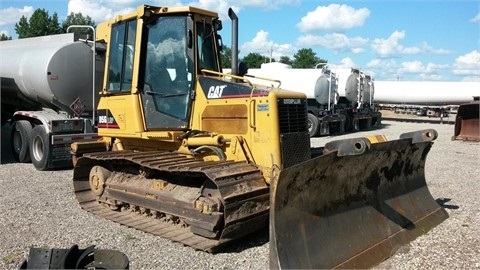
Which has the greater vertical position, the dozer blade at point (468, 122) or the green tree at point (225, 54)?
the green tree at point (225, 54)

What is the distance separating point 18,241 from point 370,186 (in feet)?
13.5

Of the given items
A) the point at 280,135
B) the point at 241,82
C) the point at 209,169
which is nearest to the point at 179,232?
the point at 209,169

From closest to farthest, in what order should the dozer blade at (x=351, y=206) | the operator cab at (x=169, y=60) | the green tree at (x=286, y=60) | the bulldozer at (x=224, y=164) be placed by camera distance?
the dozer blade at (x=351, y=206)
the bulldozer at (x=224, y=164)
the operator cab at (x=169, y=60)
the green tree at (x=286, y=60)

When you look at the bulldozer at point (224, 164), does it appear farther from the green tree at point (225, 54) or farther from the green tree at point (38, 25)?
the green tree at point (38, 25)

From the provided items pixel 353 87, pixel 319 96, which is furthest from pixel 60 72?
pixel 353 87

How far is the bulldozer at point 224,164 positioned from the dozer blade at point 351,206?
14mm

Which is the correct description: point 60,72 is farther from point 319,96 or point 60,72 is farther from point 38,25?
point 38,25

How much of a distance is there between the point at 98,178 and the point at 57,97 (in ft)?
12.7

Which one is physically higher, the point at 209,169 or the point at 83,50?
the point at 83,50

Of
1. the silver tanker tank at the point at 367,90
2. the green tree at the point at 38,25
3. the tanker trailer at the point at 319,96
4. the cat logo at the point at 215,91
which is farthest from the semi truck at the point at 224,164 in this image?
the green tree at the point at 38,25

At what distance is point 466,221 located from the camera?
20.9ft

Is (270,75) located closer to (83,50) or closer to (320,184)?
(83,50)

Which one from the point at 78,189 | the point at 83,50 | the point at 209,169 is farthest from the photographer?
the point at 83,50

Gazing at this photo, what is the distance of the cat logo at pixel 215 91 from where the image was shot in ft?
19.3
